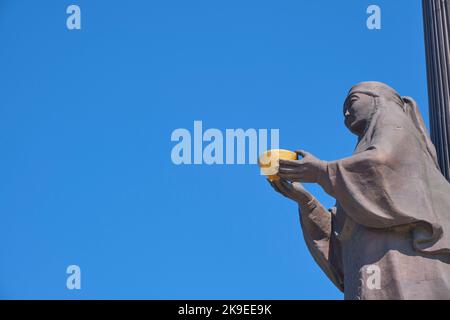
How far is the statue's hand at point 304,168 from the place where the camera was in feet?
42.0

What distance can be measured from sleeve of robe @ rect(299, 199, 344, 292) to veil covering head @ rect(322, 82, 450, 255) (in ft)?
4.12

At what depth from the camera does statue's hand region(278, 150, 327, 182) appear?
42.0ft

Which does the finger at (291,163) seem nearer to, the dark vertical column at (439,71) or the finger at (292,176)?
the finger at (292,176)

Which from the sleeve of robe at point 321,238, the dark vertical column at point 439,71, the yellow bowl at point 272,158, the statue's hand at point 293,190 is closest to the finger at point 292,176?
the yellow bowl at point 272,158

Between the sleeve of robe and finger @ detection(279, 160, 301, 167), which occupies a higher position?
finger @ detection(279, 160, 301, 167)

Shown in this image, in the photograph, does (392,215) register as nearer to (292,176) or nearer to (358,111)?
(292,176)

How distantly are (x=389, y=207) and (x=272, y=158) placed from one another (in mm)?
1659

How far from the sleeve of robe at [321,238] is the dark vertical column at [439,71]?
2.56 metres

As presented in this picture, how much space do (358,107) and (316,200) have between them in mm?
1471

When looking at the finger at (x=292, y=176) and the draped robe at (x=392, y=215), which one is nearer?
the draped robe at (x=392, y=215)

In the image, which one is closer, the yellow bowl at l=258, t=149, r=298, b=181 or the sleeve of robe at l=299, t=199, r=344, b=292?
the yellow bowl at l=258, t=149, r=298, b=181

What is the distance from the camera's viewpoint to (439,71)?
1711cm

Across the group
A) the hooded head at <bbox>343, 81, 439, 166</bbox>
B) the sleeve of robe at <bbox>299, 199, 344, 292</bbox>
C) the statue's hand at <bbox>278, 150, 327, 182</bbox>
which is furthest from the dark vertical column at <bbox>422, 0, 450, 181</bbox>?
the statue's hand at <bbox>278, 150, 327, 182</bbox>

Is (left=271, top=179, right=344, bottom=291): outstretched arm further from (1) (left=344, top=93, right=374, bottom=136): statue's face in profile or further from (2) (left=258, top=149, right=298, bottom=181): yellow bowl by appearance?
(1) (left=344, top=93, right=374, bottom=136): statue's face in profile
